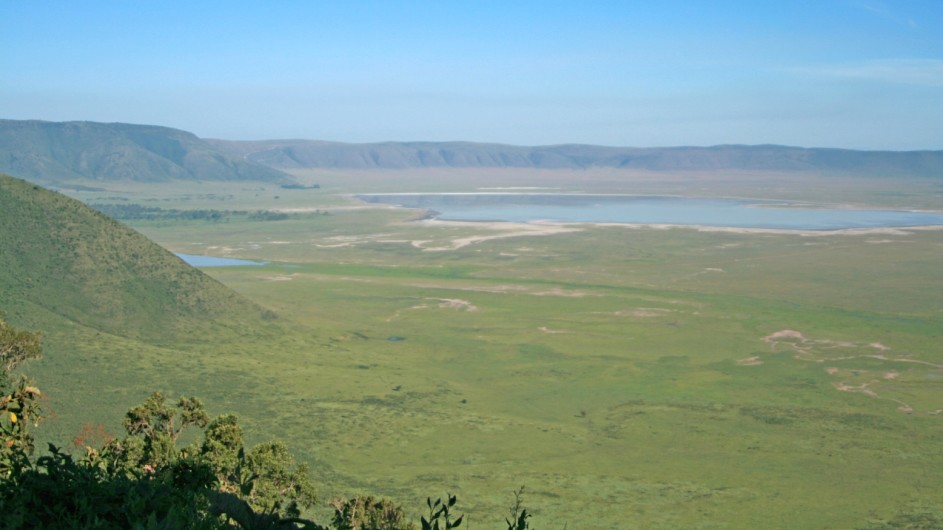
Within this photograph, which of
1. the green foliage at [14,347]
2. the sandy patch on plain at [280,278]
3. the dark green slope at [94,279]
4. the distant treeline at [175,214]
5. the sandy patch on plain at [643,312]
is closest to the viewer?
the green foliage at [14,347]

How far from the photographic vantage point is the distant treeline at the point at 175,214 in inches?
5876

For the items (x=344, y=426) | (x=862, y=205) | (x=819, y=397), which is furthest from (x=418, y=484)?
(x=862, y=205)

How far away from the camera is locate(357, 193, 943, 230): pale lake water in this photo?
5477 inches

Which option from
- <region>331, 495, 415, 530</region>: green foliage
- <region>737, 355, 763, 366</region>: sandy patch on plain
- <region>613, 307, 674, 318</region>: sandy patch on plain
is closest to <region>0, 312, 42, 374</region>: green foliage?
<region>331, 495, 415, 530</region>: green foliage

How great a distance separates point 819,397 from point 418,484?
73.8 feet

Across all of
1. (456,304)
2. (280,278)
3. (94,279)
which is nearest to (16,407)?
(94,279)

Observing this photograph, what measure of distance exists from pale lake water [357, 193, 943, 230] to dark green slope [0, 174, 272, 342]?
A: 8811 cm

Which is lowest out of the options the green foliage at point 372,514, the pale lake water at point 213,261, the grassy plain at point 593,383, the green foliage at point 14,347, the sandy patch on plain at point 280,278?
the grassy plain at point 593,383

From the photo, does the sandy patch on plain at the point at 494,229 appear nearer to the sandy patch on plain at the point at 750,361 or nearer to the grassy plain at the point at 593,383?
the grassy plain at the point at 593,383

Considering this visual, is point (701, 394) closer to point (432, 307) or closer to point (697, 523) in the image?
point (697, 523)

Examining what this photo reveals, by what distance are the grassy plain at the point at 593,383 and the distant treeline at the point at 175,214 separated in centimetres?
6126

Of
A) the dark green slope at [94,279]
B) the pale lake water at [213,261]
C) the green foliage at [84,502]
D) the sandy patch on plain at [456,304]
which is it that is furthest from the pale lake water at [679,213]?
the green foliage at [84,502]

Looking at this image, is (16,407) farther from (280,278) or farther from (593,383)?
(280,278)

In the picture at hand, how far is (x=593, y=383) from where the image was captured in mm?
49812
